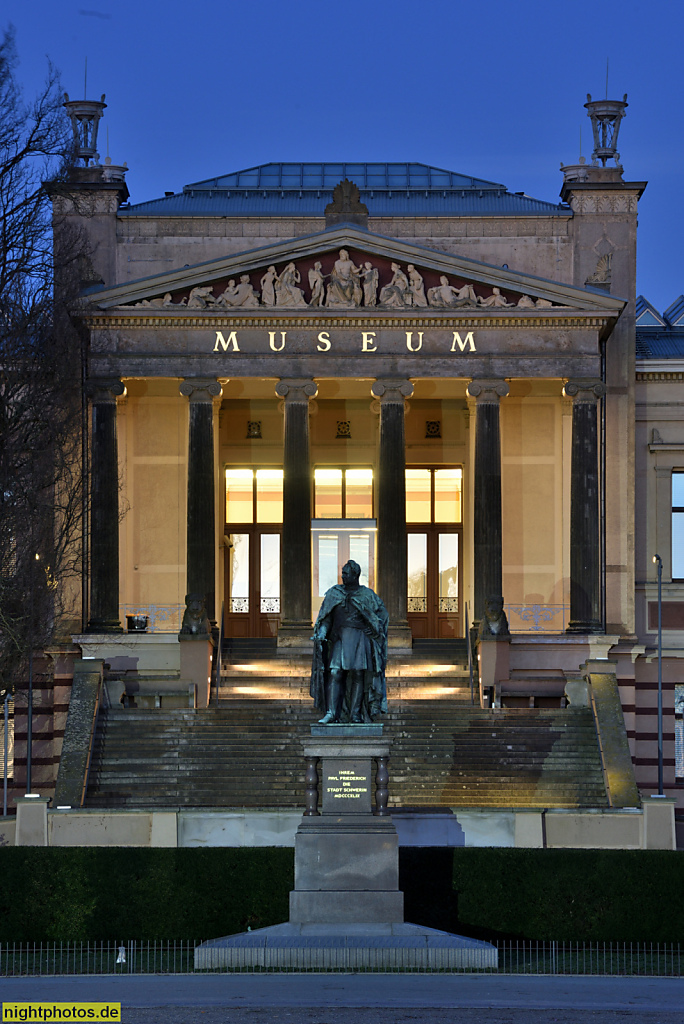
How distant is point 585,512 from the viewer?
132 feet

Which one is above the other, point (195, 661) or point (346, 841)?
point (195, 661)

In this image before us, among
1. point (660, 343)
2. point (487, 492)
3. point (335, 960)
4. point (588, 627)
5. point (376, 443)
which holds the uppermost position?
point (660, 343)

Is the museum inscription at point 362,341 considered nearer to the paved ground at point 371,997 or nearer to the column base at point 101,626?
the column base at point 101,626

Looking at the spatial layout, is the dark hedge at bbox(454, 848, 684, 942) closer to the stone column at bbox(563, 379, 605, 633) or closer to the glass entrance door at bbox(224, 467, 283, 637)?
the stone column at bbox(563, 379, 605, 633)

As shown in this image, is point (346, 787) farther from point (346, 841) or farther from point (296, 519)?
point (296, 519)

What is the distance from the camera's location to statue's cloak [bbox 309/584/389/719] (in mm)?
23625

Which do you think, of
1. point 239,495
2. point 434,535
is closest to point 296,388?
point 239,495

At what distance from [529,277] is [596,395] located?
3451mm

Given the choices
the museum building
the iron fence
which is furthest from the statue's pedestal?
the museum building

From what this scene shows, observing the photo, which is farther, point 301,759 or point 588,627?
point 588,627

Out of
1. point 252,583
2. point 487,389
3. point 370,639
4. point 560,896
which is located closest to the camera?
point 370,639

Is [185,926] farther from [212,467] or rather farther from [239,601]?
[239,601]

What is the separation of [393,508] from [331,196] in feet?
35.9

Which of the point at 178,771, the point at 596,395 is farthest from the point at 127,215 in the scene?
the point at 178,771
